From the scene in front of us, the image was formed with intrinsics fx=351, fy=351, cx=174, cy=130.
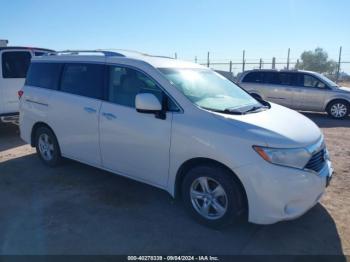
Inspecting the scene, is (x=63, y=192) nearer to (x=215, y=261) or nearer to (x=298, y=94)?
(x=215, y=261)

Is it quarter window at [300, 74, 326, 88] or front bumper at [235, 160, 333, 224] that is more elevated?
quarter window at [300, 74, 326, 88]

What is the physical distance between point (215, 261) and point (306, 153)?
138cm

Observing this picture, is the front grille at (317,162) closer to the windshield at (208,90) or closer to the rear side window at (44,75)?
the windshield at (208,90)

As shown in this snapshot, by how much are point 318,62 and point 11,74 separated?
36.0 meters

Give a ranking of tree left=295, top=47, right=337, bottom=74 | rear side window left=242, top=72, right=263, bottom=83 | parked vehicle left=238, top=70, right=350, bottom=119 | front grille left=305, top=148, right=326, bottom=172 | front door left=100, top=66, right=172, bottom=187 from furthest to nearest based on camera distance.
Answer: tree left=295, top=47, right=337, bottom=74, rear side window left=242, top=72, right=263, bottom=83, parked vehicle left=238, top=70, right=350, bottom=119, front door left=100, top=66, right=172, bottom=187, front grille left=305, top=148, right=326, bottom=172

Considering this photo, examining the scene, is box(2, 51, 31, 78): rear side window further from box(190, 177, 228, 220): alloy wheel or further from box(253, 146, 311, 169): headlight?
box(253, 146, 311, 169): headlight

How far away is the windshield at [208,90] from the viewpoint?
408 cm

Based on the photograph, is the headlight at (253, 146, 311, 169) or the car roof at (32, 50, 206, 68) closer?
the headlight at (253, 146, 311, 169)

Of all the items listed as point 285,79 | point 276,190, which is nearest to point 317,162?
point 276,190

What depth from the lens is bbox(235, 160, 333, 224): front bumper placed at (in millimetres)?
3334

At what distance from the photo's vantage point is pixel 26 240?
3.61 m

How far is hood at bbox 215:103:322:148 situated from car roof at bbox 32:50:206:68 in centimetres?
125

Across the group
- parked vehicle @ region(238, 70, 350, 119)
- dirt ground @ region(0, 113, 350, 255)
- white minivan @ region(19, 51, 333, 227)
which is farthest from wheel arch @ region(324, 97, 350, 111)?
white minivan @ region(19, 51, 333, 227)

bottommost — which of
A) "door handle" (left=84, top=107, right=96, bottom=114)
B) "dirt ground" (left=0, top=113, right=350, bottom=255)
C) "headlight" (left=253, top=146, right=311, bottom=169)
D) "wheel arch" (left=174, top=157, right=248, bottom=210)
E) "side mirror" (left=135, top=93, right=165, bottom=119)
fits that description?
"dirt ground" (left=0, top=113, right=350, bottom=255)
